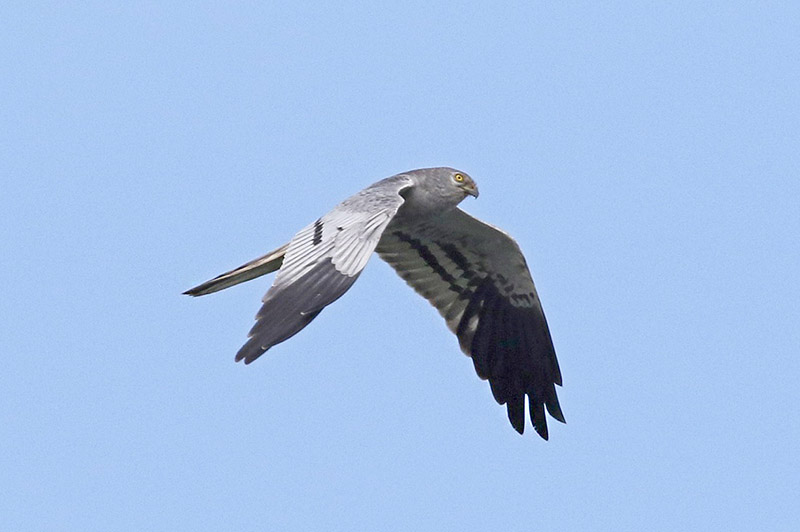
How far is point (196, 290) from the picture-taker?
12156 mm

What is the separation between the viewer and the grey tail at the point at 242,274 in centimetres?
1202

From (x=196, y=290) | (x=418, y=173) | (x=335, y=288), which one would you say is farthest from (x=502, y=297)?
(x=335, y=288)

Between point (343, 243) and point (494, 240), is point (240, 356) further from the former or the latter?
point (494, 240)

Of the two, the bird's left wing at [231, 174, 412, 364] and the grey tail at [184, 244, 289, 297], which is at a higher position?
the grey tail at [184, 244, 289, 297]

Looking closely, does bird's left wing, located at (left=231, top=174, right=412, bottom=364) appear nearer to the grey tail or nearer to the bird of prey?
the bird of prey

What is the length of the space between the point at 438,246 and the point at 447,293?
601 millimetres

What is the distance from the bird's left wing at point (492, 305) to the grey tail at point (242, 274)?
66.3 inches

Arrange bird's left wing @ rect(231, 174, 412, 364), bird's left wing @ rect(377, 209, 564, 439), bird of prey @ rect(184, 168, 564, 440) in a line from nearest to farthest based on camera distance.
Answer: bird's left wing @ rect(231, 174, 412, 364) → bird of prey @ rect(184, 168, 564, 440) → bird's left wing @ rect(377, 209, 564, 439)

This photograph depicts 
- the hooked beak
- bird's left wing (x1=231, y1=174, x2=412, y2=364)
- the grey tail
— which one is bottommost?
bird's left wing (x1=231, y1=174, x2=412, y2=364)

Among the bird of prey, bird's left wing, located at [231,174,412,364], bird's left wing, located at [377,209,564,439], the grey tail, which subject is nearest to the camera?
bird's left wing, located at [231,174,412,364]

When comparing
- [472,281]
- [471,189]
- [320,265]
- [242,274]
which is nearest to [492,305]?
[472,281]

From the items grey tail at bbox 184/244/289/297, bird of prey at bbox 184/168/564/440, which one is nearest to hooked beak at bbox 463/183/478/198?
bird of prey at bbox 184/168/564/440

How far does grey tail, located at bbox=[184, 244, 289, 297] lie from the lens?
39.4 ft

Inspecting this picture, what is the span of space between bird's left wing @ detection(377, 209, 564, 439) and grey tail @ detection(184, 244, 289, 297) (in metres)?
1.68
